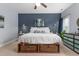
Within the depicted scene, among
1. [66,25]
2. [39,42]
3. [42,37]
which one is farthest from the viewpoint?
[39,42]

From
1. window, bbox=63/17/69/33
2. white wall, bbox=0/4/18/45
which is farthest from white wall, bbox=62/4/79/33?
white wall, bbox=0/4/18/45

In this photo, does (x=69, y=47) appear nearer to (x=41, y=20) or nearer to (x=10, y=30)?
(x=41, y=20)

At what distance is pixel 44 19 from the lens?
169cm

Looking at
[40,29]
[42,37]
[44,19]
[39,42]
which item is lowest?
[39,42]

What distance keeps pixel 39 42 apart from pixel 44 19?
2.39 feet

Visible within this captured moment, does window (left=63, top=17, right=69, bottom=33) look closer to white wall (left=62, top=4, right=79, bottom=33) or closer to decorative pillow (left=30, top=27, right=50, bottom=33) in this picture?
white wall (left=62, top=4, right=79, bottom=33)

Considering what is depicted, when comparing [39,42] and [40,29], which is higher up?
[40,29]

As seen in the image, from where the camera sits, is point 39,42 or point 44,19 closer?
point 44,19

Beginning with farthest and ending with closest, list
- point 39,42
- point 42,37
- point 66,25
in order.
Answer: point 39,42
point 42,37
point 66,25

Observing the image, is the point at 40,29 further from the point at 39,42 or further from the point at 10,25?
the point at 39,42

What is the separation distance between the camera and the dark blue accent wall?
1605 millimetres

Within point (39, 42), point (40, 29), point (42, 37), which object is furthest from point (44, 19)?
point (39, 42)

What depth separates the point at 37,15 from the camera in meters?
1.62

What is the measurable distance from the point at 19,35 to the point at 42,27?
356 millimetres
